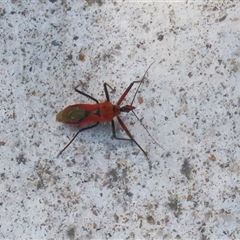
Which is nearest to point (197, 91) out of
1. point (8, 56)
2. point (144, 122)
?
point (144, 122)

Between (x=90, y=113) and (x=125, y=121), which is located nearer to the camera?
(x=90, y=113)

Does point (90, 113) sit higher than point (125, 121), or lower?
higher

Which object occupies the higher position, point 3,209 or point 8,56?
point 8,56

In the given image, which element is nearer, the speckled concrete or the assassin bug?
the assassin bug

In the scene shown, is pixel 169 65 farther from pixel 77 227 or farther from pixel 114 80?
pixel 77 227

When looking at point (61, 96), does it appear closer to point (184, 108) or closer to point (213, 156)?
point (184, 108)

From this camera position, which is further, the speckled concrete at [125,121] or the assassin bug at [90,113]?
the speckled concrete at [125,121]

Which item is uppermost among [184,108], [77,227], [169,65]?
[169,65]
